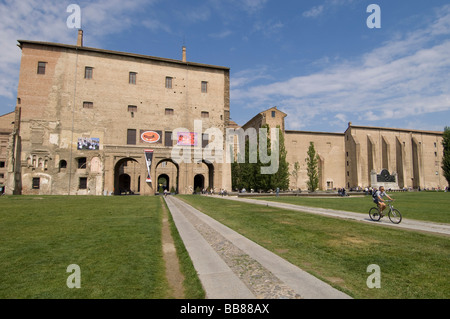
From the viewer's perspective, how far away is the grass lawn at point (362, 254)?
151 inches

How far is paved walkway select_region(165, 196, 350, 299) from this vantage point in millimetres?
3363

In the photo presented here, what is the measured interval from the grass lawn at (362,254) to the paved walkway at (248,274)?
34 centimetres

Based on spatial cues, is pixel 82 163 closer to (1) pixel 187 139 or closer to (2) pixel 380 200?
(1) pixel 187 139

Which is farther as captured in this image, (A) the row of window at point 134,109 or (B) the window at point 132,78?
(B) the window at point 132,78

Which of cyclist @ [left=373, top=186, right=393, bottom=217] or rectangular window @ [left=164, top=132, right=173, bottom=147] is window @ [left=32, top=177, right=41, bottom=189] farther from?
cyclist @ [left=373, top=186, right=393, bottom=217]

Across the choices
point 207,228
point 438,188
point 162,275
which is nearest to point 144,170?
point 207,228

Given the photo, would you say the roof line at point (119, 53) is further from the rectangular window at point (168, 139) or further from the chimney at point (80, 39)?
the rectangular window at point (168, 139)

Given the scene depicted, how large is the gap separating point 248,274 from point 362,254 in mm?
2985

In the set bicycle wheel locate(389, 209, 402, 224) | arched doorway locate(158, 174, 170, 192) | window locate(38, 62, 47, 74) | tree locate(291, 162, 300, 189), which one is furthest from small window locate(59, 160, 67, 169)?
tree locate(291, 162, 300, 189)

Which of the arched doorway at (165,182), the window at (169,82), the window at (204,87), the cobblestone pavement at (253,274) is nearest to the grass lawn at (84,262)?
the cobblestone pavement at (253,274)
